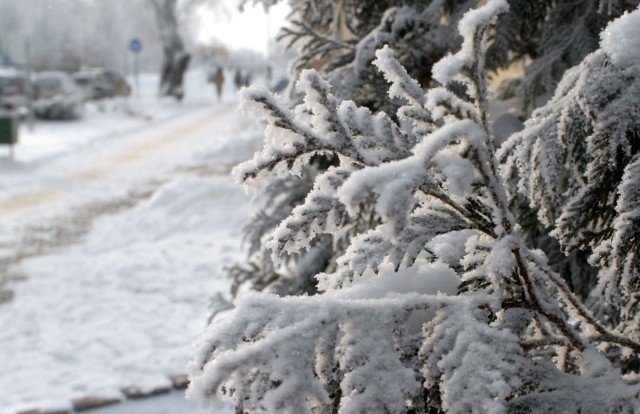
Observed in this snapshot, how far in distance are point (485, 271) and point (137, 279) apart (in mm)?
7827

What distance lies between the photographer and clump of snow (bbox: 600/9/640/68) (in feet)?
4.99

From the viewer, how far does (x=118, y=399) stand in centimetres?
516

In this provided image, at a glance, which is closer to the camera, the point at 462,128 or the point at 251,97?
the point at 462,128

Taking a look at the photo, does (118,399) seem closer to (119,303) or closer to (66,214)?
(119,303)

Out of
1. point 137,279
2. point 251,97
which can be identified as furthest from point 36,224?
point 251,97

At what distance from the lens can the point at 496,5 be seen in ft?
4.05

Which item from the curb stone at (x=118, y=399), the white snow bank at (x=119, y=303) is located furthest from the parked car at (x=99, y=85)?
the curb stone at (x=118, y=399)

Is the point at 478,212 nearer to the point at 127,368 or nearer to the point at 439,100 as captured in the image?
the point at 439,100

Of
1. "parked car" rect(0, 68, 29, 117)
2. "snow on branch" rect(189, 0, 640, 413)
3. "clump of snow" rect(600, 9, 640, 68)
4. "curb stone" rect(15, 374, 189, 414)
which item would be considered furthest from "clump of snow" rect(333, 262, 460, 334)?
"parked car" rect(0, 68, 29, 117)

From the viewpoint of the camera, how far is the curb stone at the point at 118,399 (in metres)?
4.98

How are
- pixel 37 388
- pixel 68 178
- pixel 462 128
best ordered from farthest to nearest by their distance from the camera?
pixel 68 178 → pixel 37 388 → pixel 462 128

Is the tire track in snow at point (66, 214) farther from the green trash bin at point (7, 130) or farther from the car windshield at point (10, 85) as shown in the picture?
the car windshield at point (10, 85)

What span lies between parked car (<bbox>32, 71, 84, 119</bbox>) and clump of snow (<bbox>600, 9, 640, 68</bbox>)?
2626 cm

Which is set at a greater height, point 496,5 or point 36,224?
point 496,5
